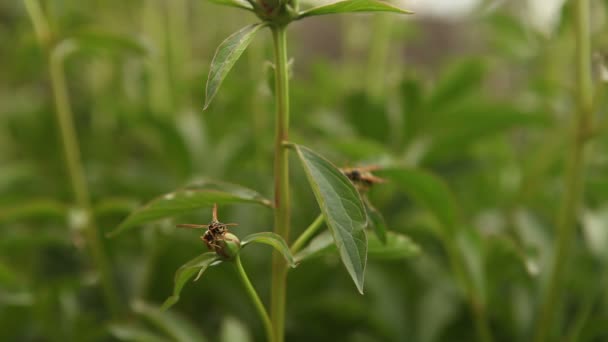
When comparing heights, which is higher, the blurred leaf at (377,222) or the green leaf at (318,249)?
the blurred leaf at (377,222)

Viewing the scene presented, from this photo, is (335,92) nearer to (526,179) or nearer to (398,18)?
(398,18)

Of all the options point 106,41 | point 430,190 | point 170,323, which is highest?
point 106,41

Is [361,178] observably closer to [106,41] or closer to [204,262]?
[204,262]

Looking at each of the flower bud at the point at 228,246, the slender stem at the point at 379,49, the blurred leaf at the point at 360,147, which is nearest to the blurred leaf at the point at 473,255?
the blurred leaf at the point at 360,147

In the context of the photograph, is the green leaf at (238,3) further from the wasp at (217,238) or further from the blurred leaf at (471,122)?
the blurred leaf at (471,122)

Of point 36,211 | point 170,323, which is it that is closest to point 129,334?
point 170,323

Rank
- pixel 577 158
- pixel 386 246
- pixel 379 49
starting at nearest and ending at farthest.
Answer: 1. pixel 386 246
2. pixel 577 158
3. pixel 379 49
